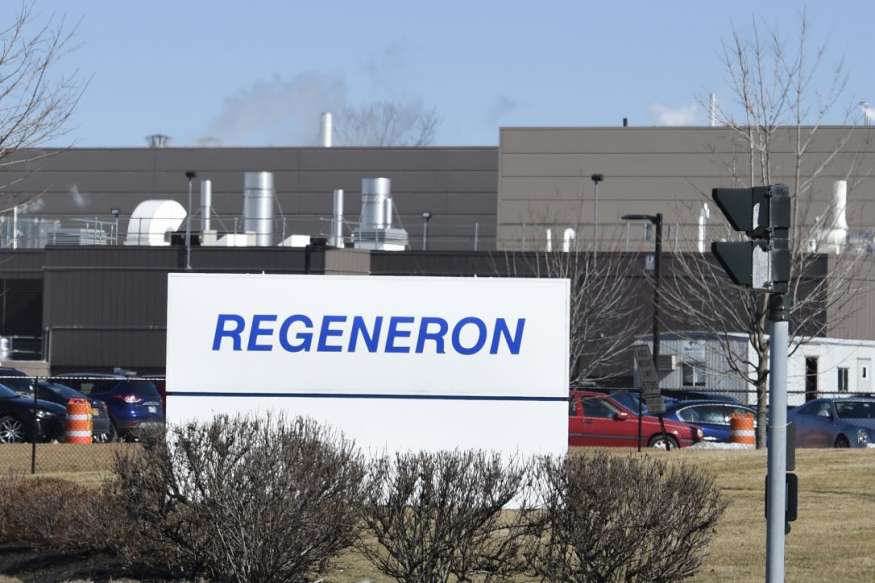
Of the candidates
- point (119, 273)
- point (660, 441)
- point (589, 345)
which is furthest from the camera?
point (119, 273)

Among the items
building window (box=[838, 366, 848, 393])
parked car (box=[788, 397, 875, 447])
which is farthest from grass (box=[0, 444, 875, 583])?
building window (box=[838, 366, 848, 393])

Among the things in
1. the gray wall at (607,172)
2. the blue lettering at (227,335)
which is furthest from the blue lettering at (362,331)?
the gray wall at (607,172)

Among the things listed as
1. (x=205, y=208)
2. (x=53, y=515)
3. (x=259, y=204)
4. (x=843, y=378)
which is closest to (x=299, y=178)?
(x=259, y=204)

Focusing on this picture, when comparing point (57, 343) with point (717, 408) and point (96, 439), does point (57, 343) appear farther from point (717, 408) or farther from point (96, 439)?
point (717, 408)

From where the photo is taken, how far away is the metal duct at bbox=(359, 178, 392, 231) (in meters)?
54.9

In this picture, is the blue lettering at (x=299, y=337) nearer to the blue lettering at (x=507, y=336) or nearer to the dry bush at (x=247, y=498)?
the blue lettering at (x=507, y=336)

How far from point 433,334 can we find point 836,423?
17.2 m

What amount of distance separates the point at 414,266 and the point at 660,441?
23.0m

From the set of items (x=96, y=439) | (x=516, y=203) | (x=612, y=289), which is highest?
(x=516, y=203)

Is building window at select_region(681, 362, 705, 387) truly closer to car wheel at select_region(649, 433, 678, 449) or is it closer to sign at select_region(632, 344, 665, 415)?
car wheel at select_region(649, 433, 678, 449)

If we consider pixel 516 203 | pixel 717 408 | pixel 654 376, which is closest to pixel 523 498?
pixel 654 376

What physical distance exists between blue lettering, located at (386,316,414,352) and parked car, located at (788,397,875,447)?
16.7 meters

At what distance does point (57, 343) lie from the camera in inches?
1980

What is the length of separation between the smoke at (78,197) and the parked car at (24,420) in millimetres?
38311
